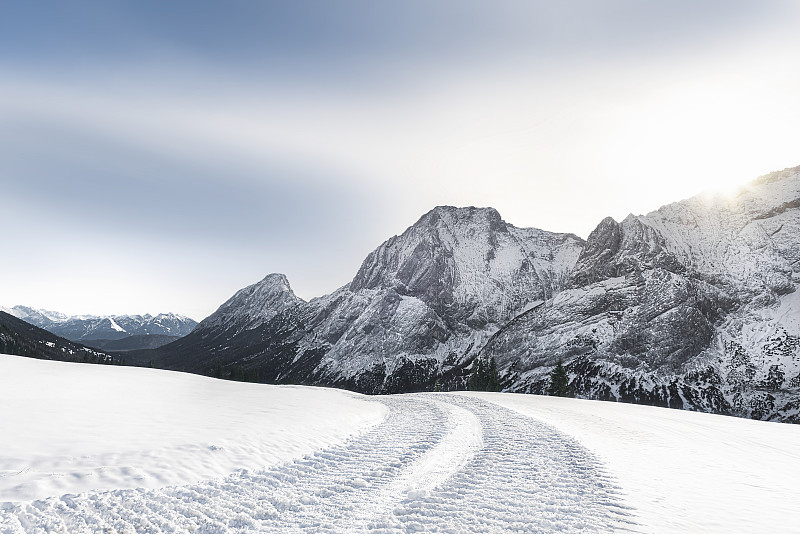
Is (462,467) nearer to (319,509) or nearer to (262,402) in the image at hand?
(319,509)

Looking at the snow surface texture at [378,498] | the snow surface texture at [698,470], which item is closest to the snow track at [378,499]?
the snow surface texture at [378,498]

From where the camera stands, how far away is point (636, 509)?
809cm

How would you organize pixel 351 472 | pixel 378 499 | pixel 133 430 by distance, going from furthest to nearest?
pixel 133 430 → pixel 351 472 → pixel 378 499

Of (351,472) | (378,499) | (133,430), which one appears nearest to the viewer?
(378,499)

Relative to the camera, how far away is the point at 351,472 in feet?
35.6

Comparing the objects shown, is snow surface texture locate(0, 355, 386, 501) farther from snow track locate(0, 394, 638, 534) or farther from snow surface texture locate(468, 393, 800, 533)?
snow surface texture locate(468, 393, 800, 533)

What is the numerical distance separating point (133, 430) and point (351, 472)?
7.77 meters

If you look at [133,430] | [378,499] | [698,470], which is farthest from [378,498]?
[698,470]

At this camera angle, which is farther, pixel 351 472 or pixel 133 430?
pixel 133 430

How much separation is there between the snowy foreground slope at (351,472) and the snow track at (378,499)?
1.7 inches

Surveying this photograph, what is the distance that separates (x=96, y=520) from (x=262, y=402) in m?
16.2

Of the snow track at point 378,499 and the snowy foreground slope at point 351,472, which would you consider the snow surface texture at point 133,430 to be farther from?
the snow track at point 378,499

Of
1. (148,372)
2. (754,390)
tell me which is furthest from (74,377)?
(754,390)

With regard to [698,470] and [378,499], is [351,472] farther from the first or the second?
[698,470]
